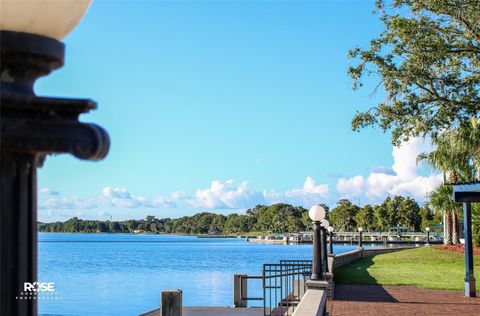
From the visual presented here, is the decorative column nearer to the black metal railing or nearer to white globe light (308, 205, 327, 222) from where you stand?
the black metal railing

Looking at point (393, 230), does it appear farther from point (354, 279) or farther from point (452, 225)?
point (354, 279)

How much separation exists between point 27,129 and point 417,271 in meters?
32.0

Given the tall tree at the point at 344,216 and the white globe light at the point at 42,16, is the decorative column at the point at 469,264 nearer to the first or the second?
the white globe light at the point at 42,16

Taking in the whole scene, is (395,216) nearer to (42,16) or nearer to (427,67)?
(427,67)

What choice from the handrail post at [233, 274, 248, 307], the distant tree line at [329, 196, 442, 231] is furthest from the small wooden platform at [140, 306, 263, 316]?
the distant tree line at [329, 196, 442, 231]

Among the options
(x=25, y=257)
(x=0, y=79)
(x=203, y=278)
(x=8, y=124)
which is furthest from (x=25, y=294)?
(x=203, y=278)

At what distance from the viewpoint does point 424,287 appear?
23.8 metres

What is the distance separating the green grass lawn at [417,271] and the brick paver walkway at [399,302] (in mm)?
2004

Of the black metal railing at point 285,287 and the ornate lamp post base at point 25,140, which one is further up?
the ornate lamp post base at point 25,140

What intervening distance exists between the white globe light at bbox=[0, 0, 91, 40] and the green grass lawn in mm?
22803

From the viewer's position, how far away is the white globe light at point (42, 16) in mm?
2090

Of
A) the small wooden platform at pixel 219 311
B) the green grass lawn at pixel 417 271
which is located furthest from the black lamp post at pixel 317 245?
the green grass lawn at pixel 417 271

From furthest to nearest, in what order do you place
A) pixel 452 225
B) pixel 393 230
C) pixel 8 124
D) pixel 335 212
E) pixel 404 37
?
pixel 335 212 → pixel 393 230 → pixel 452 225 → pixel 404 37 → pixel 8 124

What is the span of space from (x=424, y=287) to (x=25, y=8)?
23.4 m
